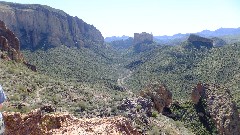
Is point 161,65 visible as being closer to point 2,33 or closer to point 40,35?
point 40,35

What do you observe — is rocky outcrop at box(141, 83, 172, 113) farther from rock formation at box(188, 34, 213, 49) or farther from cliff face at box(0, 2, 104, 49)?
rock formation at box(188, 34, 213, 49)

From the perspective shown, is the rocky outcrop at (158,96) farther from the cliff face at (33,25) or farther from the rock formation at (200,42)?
the rock formation at (200,42)

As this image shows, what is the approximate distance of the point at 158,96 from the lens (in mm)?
54188

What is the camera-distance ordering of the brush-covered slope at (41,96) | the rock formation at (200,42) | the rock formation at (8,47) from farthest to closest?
the rock formation at (200,42)
the rock formation at (8,47)
the brush-covered slope at (41,96)

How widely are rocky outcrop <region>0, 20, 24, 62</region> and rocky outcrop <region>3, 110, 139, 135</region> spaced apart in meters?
42.6

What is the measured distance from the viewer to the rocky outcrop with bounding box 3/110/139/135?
14086 millimetres

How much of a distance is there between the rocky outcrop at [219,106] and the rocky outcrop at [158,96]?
5.20m

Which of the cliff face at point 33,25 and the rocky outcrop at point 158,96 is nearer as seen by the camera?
the rocky outcrop at point 158,96

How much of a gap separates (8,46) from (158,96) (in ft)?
81.7

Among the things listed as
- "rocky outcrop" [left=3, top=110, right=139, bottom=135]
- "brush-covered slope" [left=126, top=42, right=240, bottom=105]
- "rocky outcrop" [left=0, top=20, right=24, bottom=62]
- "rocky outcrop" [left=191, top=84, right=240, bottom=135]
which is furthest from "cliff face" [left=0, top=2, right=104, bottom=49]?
"rocky outcrop" [left=3, top=110, right=139, bottom=135]

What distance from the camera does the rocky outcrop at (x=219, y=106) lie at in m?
50.8

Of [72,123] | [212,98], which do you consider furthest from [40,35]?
[72,123]

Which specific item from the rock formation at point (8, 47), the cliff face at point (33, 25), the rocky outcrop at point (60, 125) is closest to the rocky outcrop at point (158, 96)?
the rock formation at point (8, 47)

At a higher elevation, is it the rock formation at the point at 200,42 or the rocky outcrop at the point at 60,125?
the rocky outcrop at the point at 60,125
